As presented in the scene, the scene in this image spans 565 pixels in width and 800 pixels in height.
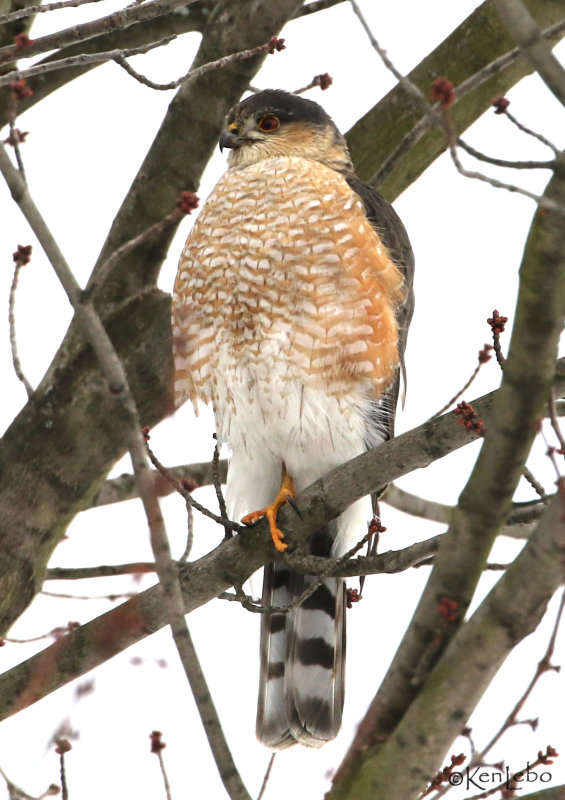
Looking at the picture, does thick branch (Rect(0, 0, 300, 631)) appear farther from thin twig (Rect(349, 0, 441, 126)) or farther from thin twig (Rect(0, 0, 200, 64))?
thin twig (Rect(349, 0, 441, 126))

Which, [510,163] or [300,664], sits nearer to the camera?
[510,163]

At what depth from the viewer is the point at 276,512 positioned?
4582 mm

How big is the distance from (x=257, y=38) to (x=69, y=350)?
183 centimetres

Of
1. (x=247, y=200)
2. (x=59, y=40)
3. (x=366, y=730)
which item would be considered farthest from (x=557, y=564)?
(x=247, y=200)

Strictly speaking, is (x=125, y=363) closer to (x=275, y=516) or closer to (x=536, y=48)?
(x=275, y=516)

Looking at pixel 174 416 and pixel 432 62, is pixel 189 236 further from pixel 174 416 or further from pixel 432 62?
pixel 432 62

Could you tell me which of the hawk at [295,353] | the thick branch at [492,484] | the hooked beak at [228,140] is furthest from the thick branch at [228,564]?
the hooked beak at [228,140]

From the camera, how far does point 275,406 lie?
4.93 metres

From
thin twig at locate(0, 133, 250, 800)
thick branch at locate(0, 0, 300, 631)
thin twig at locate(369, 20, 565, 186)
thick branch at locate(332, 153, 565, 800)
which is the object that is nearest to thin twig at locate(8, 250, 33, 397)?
thick branch at locate(0, 0, 300, 631)

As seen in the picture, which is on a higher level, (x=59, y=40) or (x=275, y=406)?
(x=59, y=40)

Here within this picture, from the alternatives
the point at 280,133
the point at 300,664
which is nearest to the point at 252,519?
the point at 300,664

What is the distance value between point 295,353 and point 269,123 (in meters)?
1.77

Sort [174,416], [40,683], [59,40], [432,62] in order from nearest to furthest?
[59,40] → [40,683] → [174,416] → [432,62]

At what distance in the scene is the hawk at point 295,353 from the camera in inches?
190
